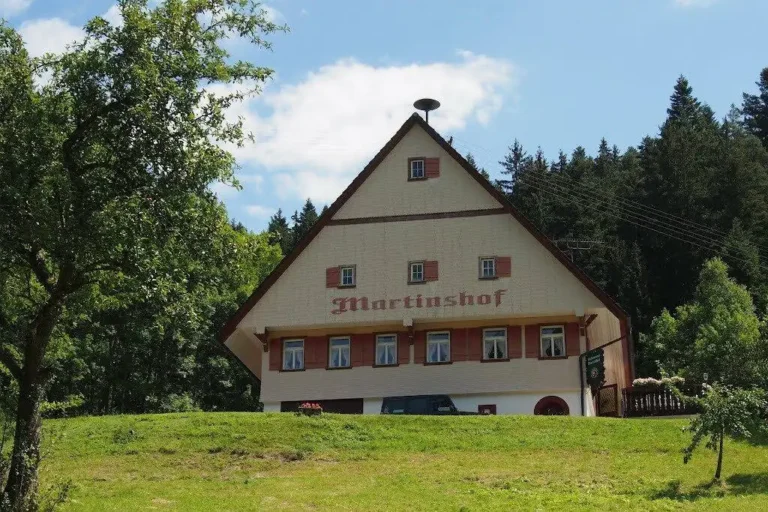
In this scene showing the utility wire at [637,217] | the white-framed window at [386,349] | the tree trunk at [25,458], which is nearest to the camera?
the tree trunk at [25,458]

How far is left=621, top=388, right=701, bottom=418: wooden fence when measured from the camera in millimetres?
31734

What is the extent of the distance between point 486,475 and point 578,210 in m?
64.6

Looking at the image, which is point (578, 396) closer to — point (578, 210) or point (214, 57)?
point (214, 57)

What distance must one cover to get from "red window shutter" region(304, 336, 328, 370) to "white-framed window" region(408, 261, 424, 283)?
4.16 meters

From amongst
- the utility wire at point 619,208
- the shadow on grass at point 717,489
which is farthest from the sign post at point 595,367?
the utility wire at point 619,208

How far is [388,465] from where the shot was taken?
20125 millimetres

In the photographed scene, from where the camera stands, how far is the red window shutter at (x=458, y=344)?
3525 centimetres

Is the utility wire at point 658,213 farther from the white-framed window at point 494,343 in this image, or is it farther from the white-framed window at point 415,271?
the white-framed window at point 415,271

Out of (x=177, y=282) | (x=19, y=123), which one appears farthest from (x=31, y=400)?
(x=19, y=123)

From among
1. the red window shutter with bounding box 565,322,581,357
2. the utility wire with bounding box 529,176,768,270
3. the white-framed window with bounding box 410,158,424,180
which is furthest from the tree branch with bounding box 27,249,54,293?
the utility wire with bounding box 529,176,768,270

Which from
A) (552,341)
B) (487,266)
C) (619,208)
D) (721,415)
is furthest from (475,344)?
(619,208)

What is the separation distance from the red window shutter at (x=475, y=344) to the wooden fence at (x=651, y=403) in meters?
5.44

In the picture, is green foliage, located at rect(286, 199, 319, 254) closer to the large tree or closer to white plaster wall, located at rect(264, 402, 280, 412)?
white plaster wall, located at rect(264, 402, 280, 412)

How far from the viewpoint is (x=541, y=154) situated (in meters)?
97.7
